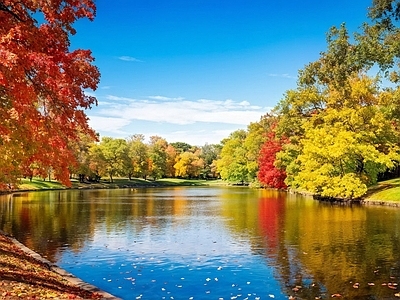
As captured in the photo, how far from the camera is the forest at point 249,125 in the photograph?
435 inches

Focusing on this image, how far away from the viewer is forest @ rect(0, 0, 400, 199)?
1105 cm

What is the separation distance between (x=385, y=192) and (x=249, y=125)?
6693 centimetres

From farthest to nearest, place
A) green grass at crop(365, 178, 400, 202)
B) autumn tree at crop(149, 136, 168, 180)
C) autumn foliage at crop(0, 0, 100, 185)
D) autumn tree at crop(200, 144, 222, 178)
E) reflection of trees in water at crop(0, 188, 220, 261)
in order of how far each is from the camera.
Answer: autumn tree at crop(200, 144, 222, 178) → autumn tree at crop(149, 136, 168, 180) → green grass at crop(365, 178, 400, 202) → reflection of trees in water at crop(0, 188, 220, 261) → autumn foliage at crop(0, 0, 100, 185)

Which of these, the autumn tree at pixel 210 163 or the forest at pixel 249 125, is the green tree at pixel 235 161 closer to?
the forest at pixel 249 125

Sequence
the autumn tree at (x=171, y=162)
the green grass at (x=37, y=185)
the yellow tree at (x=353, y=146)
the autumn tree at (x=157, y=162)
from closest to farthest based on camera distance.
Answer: the yellow tree at (x=353, y=146) < the green grass at (x=37, y=185) < the autumn tree at (x=157, y=162) < the autumn tree at (x=171, y=162)

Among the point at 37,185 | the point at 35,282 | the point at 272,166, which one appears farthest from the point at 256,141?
the point at 35,282

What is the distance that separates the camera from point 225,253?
20.5m

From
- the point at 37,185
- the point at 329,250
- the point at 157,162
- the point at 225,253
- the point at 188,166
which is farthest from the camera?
the point at 188,166

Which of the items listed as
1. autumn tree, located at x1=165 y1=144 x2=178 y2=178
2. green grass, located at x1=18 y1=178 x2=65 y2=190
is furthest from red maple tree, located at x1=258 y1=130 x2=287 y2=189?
autumn tree, located at x1=165 y1=144 x2=178 y2=178

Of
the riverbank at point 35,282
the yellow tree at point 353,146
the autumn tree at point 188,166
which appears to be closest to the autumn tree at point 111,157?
the autumn tree at point 188,166

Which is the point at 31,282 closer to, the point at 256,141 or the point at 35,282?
the point at 35,282

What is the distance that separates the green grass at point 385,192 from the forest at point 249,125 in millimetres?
1352

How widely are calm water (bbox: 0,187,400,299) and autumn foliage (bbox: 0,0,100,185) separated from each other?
17.9 ft

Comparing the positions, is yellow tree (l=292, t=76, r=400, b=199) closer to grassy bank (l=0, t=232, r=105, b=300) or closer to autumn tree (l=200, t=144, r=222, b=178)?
grassy bank (l=0, t=232, r=105, b=300)
